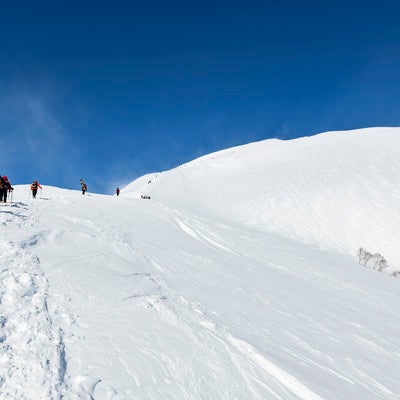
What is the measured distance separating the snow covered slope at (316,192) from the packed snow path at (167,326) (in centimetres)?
1705

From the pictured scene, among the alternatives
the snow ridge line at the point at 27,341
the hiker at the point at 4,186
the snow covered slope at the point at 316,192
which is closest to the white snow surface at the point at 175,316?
the snow ridge line at the point at 27,341

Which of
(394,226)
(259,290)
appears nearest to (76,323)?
(259,290)

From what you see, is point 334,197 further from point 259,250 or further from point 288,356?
point 288,356

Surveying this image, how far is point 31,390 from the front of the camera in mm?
3467

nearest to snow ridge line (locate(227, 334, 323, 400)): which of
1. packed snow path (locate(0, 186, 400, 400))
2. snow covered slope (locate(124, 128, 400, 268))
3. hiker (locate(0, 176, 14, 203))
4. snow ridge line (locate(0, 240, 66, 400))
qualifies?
packed snow path (locate(0, 186, 400, 400))

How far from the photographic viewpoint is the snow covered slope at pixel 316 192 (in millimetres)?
27797

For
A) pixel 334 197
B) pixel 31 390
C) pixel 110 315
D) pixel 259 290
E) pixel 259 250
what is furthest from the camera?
pixel 334 197

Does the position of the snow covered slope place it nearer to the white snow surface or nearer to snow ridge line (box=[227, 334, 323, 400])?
the white snow surface

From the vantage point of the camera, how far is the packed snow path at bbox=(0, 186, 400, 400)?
3.99 m

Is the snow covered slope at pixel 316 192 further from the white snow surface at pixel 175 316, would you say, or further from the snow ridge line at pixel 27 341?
the snow ridge line at pixel 27 341

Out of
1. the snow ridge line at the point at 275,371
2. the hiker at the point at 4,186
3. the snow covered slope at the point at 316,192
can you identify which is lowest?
the snow ridge line at the point at 275,371

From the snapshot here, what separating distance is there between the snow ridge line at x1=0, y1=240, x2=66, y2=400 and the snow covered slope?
21049 millimetres

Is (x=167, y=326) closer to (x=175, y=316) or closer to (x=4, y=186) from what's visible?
(x=175, y=316)

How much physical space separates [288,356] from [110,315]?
3061mm
